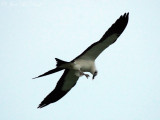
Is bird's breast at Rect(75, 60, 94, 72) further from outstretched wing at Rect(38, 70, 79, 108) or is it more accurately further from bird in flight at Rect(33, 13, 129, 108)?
outstretched wing at Rect(38, 70, 79, 108)

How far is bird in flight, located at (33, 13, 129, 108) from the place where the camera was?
11359 mm

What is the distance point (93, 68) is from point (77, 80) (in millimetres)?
804

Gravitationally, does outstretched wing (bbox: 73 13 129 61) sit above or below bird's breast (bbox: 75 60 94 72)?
above

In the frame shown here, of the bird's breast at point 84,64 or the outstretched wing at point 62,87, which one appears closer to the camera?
the bird's breast at point 84,64

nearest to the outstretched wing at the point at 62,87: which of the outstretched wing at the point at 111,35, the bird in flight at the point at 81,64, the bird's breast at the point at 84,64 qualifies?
the bird in flight at the point at 81,64

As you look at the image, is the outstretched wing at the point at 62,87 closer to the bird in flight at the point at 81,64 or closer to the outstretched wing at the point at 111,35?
the bird in flight at the point at 81,64

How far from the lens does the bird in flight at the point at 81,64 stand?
1136 cm

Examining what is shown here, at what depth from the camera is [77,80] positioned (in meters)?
12.5

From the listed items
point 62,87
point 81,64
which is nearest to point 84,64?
point 81,64

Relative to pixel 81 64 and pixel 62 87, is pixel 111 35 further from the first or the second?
pixel 62 87

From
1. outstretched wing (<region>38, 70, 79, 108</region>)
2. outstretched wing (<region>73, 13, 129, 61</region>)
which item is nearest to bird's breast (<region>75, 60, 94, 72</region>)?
outstretched wing (<region>73, 13, 129, 61</region>)

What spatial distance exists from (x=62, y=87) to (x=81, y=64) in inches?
45.5

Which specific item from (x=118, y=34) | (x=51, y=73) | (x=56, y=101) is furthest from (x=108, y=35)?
(x=56, y=101)

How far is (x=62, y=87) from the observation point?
12.4m
